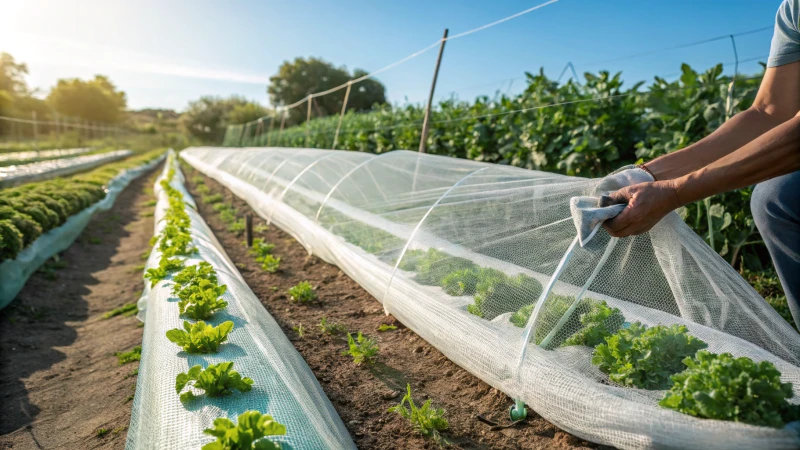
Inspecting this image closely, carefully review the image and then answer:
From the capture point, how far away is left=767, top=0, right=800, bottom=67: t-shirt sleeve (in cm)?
194

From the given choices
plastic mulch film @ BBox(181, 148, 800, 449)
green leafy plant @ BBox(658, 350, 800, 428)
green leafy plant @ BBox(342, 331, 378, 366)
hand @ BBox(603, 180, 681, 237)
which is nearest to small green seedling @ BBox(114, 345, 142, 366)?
green leafy plant @ BBox(342, 331, 378, 366)

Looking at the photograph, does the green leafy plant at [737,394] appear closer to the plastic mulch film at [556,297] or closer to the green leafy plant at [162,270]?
the plastic mulch film at [556,297]

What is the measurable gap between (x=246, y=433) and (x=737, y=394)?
58.5 inches

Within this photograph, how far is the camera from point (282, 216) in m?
6.70

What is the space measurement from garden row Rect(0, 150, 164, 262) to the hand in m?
5.24

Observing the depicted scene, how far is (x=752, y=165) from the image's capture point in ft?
5.46

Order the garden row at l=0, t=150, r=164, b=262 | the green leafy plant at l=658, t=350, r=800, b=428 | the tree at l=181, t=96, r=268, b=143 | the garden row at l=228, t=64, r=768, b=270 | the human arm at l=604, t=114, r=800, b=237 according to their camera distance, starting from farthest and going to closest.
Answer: the tree at l=181, t=96, r=268, b=143 → the garden row at l=0, t=150, r=164, b=262 → the garden row at l=228, t=64, r=768, b=270 → the human arm at l=604, t=114, r=800, b=237 → the green leafy plant at l=658, t=350, r=800, b=428

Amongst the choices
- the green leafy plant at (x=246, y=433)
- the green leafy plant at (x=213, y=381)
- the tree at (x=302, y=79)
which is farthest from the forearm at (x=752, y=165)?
the tree at (x=302, y=79)

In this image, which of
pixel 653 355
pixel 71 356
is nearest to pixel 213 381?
pixel 653 355

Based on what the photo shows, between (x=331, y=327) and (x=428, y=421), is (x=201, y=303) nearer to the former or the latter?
(x=331, y=327)

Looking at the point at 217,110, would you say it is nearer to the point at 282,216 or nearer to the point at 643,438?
the point at 282,216

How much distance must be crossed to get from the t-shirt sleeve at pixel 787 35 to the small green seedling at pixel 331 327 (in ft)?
9.12

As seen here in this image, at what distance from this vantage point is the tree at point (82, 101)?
54.4m

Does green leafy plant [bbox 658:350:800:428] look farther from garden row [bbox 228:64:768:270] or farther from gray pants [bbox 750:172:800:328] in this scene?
garden row [bbox 228:64:768:270]
